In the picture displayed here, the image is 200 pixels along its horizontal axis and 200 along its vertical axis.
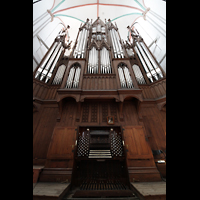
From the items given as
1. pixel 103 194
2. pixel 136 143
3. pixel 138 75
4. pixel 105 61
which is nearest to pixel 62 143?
pixel 103 194

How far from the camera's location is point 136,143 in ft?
15.4

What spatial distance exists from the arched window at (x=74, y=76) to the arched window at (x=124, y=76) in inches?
102

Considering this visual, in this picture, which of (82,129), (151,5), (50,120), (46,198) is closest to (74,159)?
(82,129)

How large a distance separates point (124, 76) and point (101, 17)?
13030mm

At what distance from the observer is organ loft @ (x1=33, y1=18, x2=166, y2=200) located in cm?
407

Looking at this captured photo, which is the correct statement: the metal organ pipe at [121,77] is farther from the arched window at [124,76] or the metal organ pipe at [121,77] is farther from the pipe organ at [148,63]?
the pipe organ at [148,63]

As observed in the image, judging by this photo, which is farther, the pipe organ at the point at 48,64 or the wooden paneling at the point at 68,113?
the pipe organ at the point at 48,64

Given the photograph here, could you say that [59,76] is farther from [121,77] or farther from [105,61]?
[121,77]

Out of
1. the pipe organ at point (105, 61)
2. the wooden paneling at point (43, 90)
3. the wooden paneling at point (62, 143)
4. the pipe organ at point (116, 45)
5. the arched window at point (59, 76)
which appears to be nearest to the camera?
the wooden paneling at point (62, 143)

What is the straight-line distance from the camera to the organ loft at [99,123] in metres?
4.07

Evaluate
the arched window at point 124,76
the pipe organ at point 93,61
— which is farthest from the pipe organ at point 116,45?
the pipe organ at point 93,61
